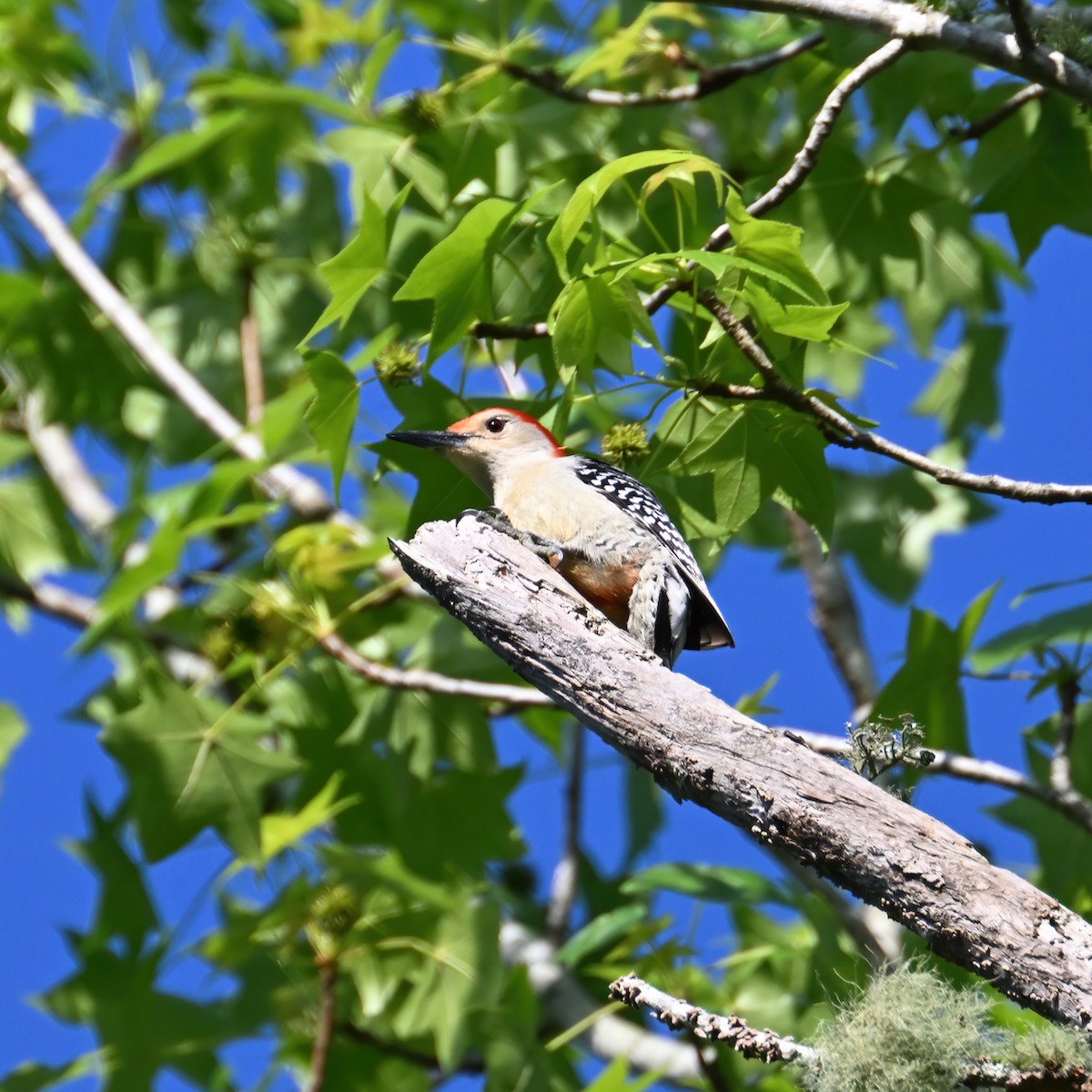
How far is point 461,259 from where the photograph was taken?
3.47m

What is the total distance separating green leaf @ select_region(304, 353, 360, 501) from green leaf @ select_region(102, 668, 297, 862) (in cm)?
125

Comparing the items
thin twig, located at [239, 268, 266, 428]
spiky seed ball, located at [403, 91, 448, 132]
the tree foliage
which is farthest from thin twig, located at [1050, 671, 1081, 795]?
thin twig, located at [239, 268, 266, 428]

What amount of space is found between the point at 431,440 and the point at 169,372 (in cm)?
267

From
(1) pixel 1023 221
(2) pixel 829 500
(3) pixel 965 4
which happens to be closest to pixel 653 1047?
(2) pixel 829 500

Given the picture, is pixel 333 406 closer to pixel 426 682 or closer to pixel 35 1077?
pixel 426 682

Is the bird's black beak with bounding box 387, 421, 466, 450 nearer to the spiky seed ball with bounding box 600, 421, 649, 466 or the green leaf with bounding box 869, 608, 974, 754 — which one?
the spiky seed ball with bounding box 600, 421, 649, 466

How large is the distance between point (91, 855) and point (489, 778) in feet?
5.35

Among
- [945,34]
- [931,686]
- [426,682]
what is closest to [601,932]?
[426,682]

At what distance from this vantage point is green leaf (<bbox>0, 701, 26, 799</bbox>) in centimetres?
552

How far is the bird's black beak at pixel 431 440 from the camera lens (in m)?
4.27

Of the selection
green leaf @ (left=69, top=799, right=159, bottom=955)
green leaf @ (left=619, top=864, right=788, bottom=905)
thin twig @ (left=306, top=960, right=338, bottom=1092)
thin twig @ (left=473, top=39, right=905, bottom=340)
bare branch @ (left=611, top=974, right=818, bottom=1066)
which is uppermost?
thin twig @ (left=473, top=39, right=905, bottom=340)

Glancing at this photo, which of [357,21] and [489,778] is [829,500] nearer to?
[489,778]

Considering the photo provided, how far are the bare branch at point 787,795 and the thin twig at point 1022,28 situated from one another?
1.92m

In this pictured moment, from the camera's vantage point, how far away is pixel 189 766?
471cm
